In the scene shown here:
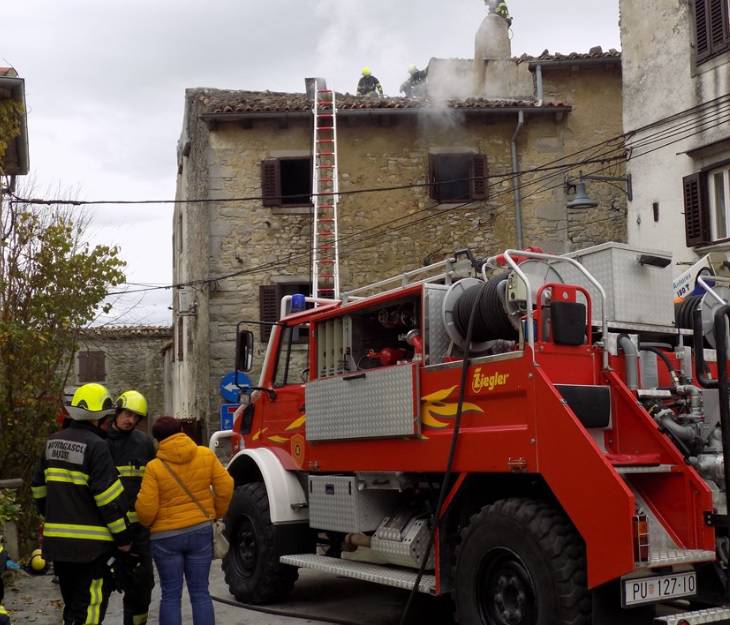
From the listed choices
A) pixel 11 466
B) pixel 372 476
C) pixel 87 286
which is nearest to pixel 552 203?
pixel 87 286

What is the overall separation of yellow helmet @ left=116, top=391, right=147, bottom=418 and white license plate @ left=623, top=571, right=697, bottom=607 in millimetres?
3302

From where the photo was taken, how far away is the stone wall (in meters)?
20.4

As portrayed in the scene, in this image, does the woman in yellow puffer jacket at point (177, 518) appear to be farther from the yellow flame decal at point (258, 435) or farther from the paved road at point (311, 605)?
the yellow flame decal at point (258, 435)

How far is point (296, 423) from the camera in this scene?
8.45m

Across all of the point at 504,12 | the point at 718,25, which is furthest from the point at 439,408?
the point at 504,12

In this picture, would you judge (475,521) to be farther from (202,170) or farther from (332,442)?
(202,170)

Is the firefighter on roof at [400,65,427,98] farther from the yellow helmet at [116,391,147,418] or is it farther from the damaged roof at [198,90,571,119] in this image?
the yellow helmet at [116,391,147,418]

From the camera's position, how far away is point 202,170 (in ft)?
70.0

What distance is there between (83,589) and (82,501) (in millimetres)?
560

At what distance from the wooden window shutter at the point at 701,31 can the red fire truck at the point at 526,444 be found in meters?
7.58

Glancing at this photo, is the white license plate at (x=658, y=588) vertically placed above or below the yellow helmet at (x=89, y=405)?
below

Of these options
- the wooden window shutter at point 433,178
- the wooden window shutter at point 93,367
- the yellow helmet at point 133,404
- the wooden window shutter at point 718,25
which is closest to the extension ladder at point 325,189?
the wooden window shutter at point 433,178

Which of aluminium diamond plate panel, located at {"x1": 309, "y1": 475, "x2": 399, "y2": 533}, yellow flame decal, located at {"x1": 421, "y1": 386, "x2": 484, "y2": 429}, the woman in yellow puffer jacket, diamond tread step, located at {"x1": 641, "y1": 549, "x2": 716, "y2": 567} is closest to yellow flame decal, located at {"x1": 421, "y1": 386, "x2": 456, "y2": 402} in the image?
yellow flame decal, located at {"x1": 421, "y1": 386, "x2": 484, "y2": 429}

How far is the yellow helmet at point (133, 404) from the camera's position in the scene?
665 centimetres
